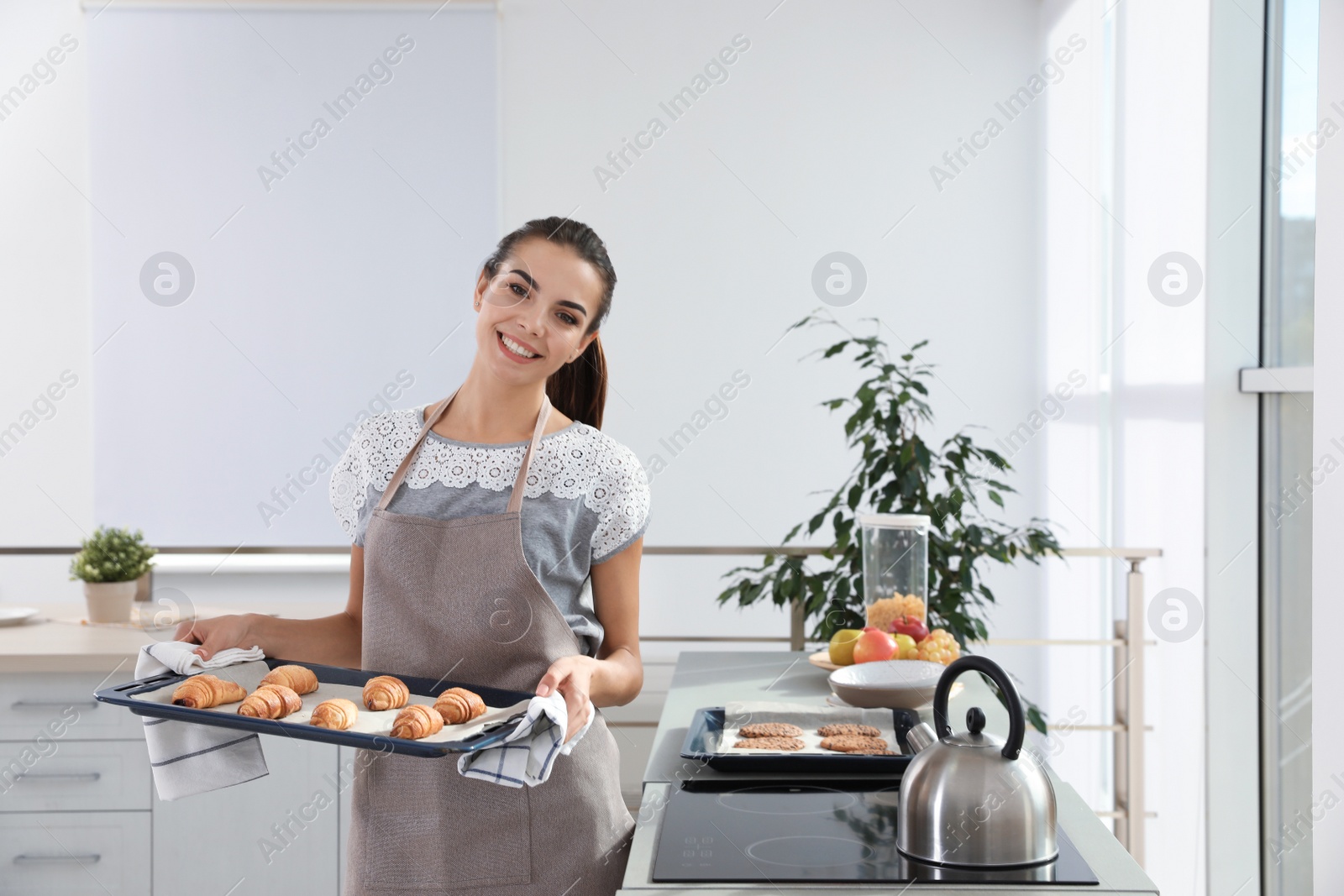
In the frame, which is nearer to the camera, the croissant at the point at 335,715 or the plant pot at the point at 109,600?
the croissant at the point at 335,715

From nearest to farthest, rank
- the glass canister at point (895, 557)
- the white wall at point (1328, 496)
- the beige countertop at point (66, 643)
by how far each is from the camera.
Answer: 1. the white wall at point (1328, 496)
2. the glass canister at point (895, 557)
3. the beige countertop at point (66, 643)

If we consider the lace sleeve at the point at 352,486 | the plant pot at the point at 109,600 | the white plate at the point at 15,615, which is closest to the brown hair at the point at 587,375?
the lace sleeve at the point at 352,486

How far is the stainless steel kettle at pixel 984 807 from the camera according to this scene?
3.27 ft

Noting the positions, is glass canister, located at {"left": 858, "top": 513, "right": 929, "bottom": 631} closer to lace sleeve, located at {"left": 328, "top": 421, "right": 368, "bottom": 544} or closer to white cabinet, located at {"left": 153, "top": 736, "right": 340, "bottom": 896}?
lace sleeve, located at {"left": 328, "top": 421, "right": 368, "bottom": 544}

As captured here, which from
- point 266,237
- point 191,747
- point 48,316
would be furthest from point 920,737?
point 48,316

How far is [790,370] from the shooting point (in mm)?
3537

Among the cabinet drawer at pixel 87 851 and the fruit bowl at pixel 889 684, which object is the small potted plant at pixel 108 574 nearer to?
the cabinet drawer at pixel 87 851

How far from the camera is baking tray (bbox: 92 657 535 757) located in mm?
951

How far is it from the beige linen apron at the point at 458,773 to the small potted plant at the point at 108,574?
1.67m

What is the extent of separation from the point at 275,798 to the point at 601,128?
2252 mm

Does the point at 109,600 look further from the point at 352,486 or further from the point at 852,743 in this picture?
the point at 852,743

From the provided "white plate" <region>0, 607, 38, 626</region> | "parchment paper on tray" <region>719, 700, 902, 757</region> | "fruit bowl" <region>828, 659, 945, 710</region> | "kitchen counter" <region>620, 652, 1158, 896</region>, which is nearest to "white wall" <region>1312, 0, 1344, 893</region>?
"kitchen counter" <region>620, 652, 1158, 896</region>

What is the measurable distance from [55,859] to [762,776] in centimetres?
183

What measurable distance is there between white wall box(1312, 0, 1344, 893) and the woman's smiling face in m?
1.21
